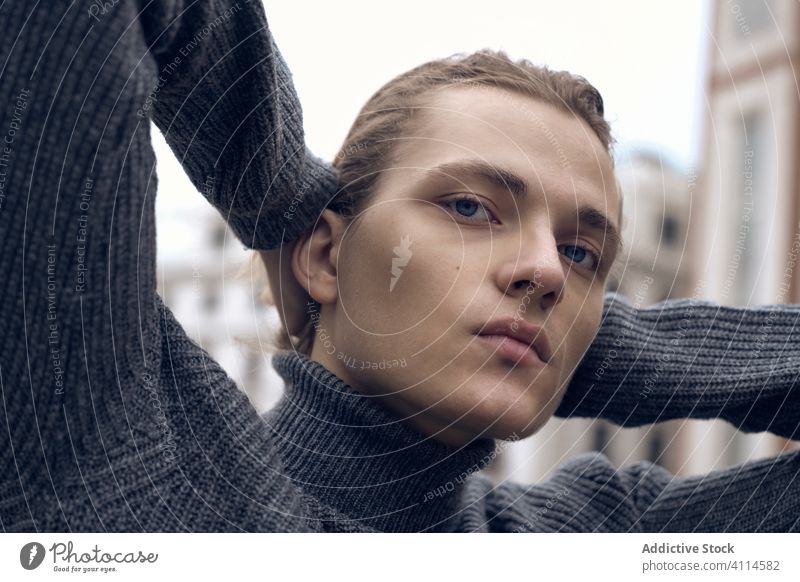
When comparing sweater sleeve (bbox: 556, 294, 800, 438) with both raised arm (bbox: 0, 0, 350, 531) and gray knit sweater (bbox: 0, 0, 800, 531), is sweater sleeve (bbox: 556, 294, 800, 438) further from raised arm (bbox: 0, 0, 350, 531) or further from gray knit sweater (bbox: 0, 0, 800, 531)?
raised arm (bbox: 0, 0, 350, 531)

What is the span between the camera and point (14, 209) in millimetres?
610

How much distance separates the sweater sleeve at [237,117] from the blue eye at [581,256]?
0.92ft

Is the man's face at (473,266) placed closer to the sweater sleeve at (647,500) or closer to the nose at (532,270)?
the nose at (532,270)

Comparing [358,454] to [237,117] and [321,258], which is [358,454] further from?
[237,117]

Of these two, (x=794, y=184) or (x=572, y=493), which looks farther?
(x=794, y=184)

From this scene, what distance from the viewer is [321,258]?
1.04 m

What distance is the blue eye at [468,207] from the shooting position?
3.15ft

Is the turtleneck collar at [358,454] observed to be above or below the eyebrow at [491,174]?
below

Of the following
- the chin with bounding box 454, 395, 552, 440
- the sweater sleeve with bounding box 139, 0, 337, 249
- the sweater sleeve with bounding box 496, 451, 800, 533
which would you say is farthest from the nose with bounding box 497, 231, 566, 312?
the sweater sleeve with bounding box 496, 451, 800, 533

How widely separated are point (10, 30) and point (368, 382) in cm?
52

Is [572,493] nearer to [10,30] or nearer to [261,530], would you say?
[261,530]

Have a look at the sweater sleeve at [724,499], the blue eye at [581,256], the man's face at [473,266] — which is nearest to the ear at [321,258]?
the man's face at [473,266]

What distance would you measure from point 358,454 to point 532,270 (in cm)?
28
